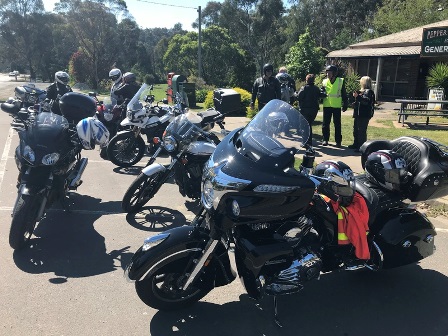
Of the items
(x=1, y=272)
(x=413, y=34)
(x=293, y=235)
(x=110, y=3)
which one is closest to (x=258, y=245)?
(x=293, y=235)

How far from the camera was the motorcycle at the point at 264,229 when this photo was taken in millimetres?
2648

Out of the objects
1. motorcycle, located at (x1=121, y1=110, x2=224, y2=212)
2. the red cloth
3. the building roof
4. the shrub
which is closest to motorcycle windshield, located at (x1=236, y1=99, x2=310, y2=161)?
the red cloth

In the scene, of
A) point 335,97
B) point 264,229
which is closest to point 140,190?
point 264,229

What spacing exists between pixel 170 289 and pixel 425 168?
233 centimetres

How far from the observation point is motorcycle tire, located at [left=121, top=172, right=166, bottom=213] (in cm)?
487

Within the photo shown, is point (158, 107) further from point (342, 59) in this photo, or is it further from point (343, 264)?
point (342, 59)

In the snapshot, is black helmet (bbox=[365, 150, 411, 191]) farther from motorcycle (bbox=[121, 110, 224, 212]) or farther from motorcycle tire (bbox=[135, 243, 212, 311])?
motorcycle (bbox=[121, 110, 224, 212])

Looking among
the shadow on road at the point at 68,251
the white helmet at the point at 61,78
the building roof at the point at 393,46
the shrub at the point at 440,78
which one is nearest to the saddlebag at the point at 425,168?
the shadow on road at the point at 68,251

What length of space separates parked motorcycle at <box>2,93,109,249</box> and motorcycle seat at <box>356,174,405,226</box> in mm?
2919

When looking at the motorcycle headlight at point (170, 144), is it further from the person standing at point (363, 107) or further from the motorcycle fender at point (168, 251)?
the person standing at point (363, 107)

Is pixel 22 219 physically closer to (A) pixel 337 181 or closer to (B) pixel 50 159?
(B) pixel 50 159

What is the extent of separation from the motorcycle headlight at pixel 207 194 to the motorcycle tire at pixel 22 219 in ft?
7.07

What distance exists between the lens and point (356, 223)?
3.12 m

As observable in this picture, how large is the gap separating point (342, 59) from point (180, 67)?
22.6 m
